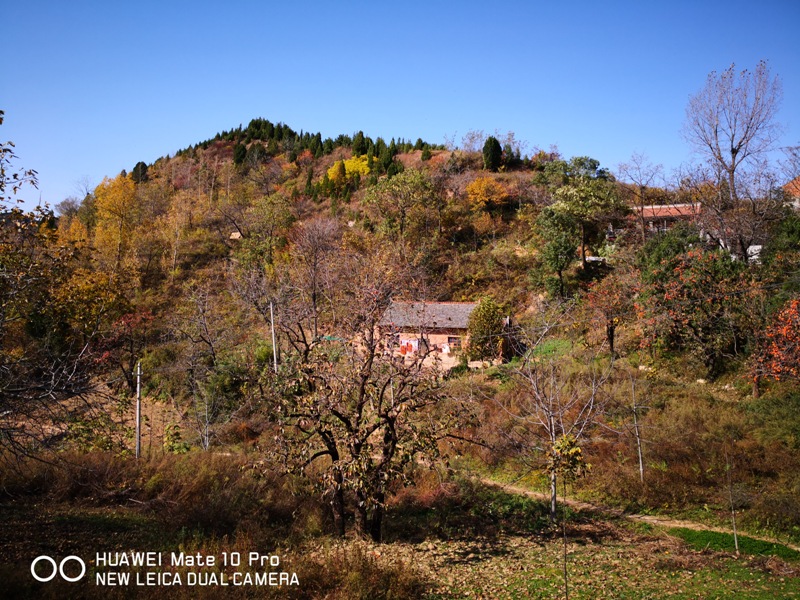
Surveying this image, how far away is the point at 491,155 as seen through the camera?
44.4 metres

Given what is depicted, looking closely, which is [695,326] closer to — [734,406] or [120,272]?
[734,406]

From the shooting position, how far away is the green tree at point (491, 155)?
44.3 meters

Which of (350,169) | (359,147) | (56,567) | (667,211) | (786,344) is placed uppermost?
(359,147)

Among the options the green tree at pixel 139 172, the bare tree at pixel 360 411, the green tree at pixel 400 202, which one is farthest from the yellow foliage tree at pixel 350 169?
the bare tree at pixel 360 411

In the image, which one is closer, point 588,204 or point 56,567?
point 56,567

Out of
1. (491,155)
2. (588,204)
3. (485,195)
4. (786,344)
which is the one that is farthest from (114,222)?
(786,344)

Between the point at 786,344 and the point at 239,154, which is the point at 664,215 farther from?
the point at 239,154

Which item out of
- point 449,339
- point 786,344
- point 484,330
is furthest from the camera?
point 449,339

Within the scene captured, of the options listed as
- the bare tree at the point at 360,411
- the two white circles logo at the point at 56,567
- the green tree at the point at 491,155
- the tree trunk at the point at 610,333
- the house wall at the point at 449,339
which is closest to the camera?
the two white circles logo at the point at 56,567

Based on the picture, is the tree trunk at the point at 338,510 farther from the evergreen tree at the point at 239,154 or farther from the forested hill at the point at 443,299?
the evergreen tree at the point at 239,154

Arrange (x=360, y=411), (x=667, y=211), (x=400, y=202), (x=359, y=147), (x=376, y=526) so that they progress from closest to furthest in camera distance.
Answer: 1. (x=360, y=411)
2. (x=376, y=526)
3. (x=667, y=211)
4. (x=400, y=202)
5. (x=359, y=147)

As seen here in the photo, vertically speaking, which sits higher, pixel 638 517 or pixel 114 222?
pixel 114 222

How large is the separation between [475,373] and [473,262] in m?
11.5

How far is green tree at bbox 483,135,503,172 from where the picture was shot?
44.3 m
